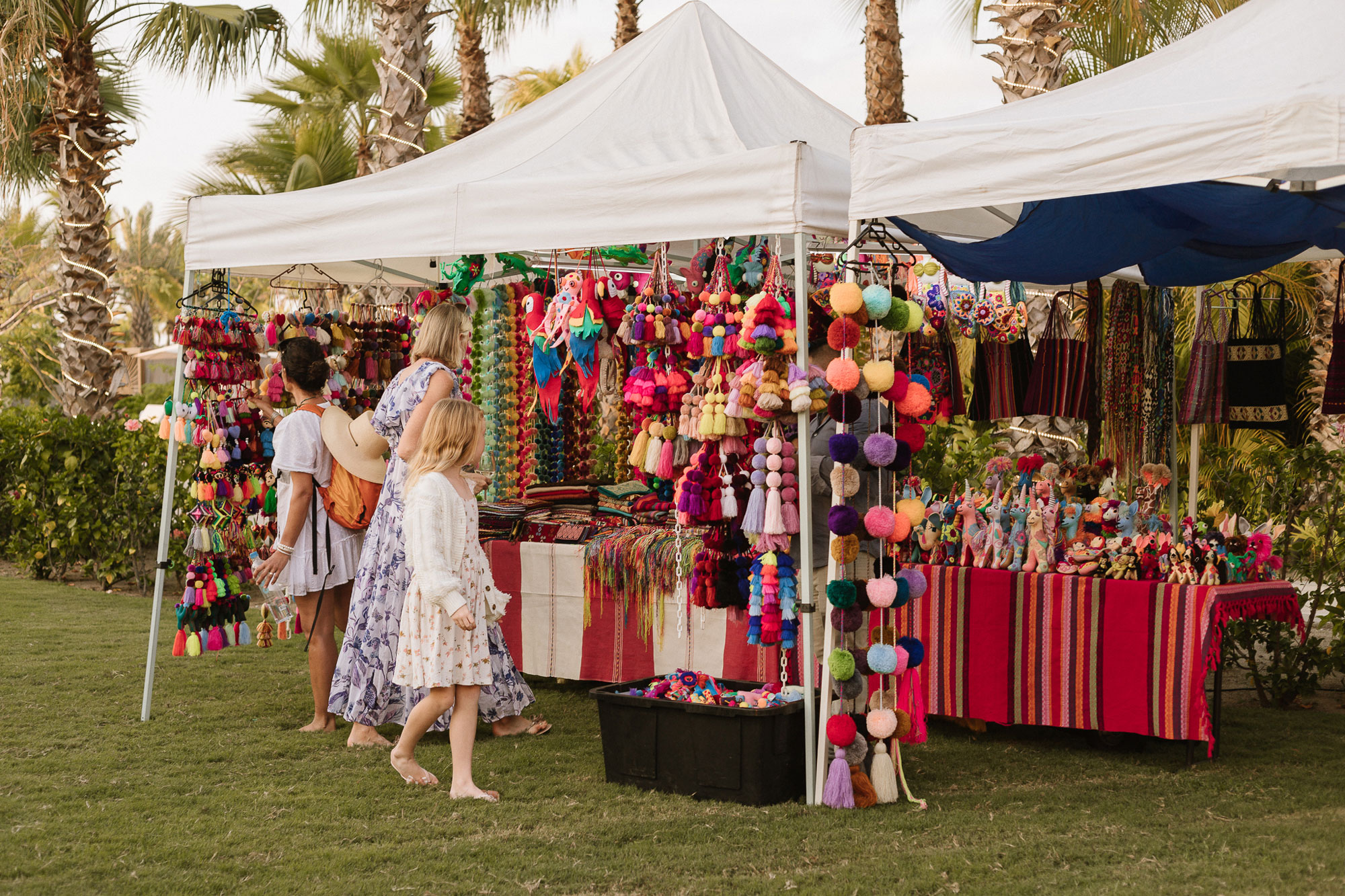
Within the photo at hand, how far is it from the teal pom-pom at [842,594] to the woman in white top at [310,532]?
2.28 meters

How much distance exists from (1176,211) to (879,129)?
65.4 inches

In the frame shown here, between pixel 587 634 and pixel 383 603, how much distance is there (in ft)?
4.15

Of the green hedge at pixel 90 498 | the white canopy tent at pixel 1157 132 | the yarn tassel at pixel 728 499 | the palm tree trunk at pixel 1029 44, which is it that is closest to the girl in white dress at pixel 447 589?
the yarn tassel at pixel 728 499

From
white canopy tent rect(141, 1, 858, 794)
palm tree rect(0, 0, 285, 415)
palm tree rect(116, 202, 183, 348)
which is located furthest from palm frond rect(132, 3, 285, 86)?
palm tree rect(116, 202, 183, 348)

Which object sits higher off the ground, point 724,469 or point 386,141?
point 386,141

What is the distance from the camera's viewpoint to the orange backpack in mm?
5219

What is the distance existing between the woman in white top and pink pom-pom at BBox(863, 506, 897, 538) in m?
2.38

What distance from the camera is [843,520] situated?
157 inches

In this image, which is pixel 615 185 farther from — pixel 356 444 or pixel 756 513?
pixel 356 444

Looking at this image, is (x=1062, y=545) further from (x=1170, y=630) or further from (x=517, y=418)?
(x=517, y=418)

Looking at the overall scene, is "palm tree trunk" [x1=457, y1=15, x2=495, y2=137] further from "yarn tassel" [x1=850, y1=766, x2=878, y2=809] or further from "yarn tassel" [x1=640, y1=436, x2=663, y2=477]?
"yarn tassel" [x1=850, y1=766, x2=878, y2=809]

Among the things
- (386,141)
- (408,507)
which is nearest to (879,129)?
(408,507)

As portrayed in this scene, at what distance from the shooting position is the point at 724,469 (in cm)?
439

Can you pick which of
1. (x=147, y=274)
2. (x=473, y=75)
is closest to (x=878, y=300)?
(x=473, y=75)
